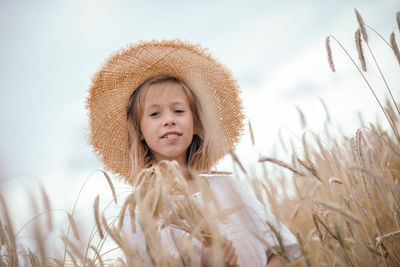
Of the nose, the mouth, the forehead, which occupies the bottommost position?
the mouth

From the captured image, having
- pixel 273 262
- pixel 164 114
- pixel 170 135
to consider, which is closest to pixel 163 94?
pixel 164 114

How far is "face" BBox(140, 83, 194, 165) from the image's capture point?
1850 mm

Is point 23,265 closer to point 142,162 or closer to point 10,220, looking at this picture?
point 10,220

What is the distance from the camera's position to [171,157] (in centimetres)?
197

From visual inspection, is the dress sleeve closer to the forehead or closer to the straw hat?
the straw hat

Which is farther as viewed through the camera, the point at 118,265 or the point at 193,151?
the point at 193,151

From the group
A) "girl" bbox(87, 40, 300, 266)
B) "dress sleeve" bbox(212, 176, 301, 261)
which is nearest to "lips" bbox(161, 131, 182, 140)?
"girl" bbox(87, 40, 300, 266)

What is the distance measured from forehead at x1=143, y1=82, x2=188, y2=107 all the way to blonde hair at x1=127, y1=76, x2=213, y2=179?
0.02m

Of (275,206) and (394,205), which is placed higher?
(275,206)

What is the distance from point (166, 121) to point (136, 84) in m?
0.44

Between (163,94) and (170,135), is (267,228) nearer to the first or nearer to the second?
(170,135)

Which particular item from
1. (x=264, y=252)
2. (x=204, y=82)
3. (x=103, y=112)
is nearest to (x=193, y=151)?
(x=204, y=82)

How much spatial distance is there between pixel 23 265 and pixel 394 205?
165cm

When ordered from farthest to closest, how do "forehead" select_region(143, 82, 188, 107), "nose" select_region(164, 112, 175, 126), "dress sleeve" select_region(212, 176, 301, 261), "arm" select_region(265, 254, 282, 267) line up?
"forehead" select_region(143, 82, 188, 107), "nose" select_region(164, 112, 175, 126), "arm" select_region(265, 254, 282, 267), "dress sleeve" select_region(212, 176, 301, 261)
